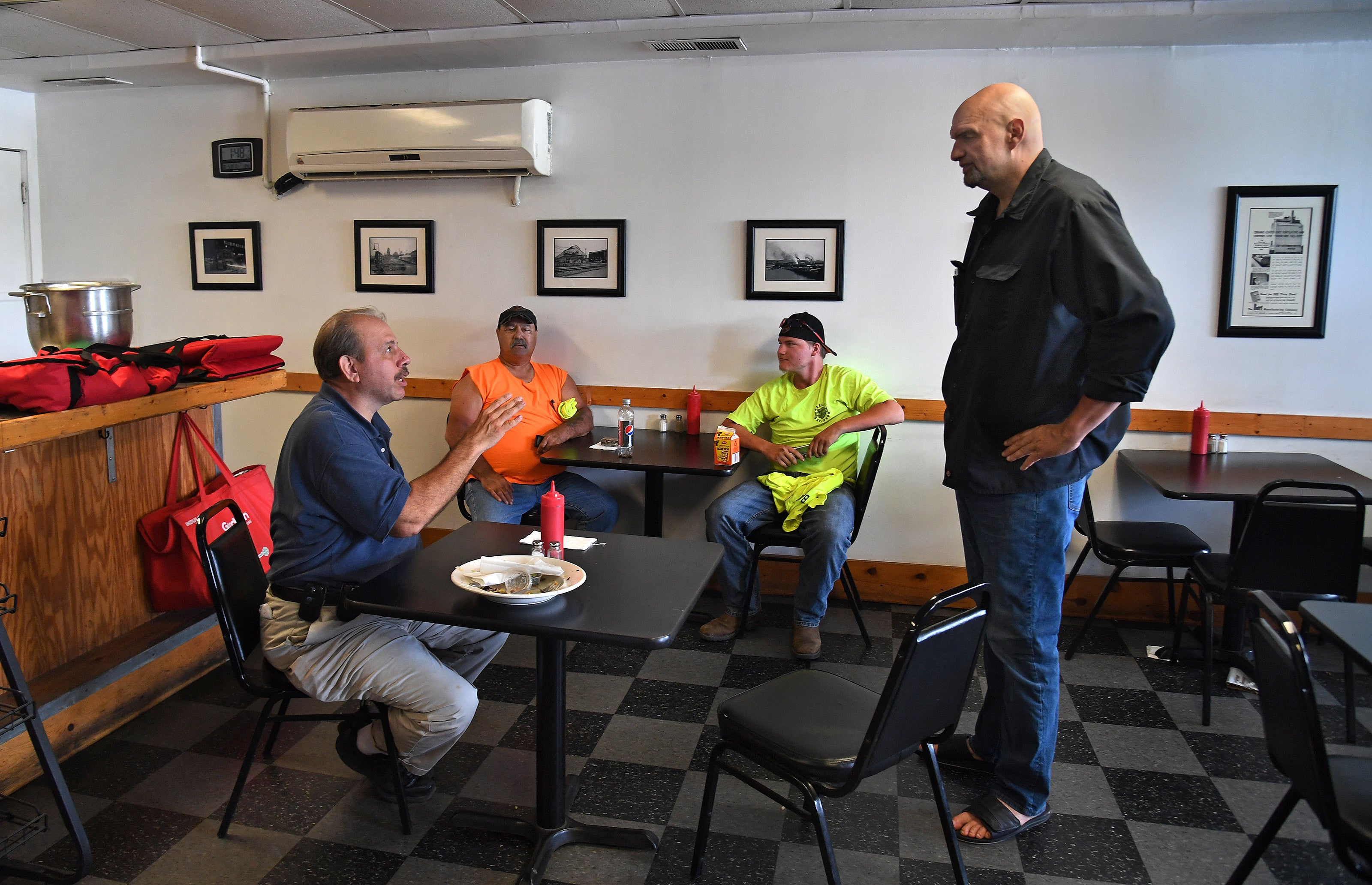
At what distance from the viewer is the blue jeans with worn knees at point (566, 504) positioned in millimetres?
3879

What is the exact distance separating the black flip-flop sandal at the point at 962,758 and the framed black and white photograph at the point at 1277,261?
2.23m

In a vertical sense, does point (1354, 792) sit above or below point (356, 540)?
below

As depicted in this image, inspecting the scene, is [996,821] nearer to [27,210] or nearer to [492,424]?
[492,424]

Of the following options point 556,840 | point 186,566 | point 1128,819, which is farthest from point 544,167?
point 1128,819

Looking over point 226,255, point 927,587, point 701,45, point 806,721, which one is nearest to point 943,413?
point 927,587

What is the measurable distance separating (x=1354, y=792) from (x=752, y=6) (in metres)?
3.02

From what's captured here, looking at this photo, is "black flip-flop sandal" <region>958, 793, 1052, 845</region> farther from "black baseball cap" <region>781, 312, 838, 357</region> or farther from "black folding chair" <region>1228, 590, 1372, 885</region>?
"black baseball cap" <region>781, 312, 838, 357</region>

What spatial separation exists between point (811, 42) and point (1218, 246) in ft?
6.05

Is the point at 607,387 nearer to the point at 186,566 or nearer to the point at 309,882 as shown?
the point at 186,566

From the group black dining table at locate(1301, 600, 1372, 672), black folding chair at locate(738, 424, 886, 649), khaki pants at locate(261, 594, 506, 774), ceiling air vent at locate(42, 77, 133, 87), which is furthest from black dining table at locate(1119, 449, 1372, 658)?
ceiling air vent at locate(42, 77, 133, 87)

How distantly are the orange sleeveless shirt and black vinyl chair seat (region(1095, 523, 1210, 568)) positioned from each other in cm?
219

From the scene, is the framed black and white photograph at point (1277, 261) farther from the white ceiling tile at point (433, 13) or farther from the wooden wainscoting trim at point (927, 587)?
the white ceiling tile at point (433, 13)

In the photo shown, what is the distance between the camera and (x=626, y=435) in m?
3.93

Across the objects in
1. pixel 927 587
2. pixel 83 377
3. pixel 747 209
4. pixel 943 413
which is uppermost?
pixel 747 209
